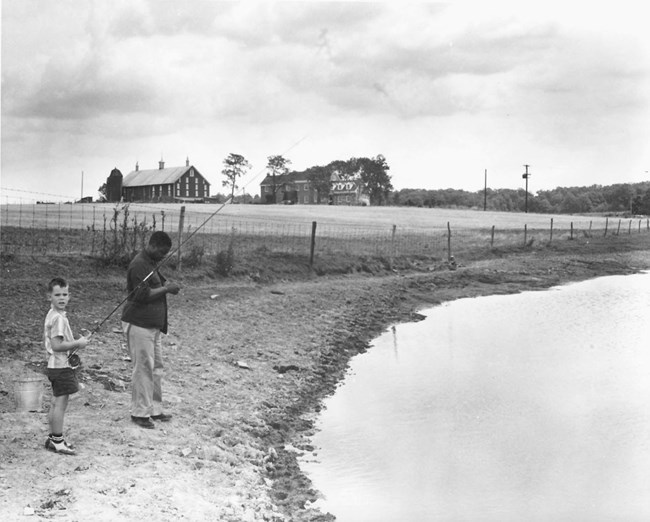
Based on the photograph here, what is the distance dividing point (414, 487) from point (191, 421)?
2.38 meters

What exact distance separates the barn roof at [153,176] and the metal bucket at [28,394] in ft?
246

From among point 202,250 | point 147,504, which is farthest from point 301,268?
point 147,504

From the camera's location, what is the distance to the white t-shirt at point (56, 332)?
19.9 ft

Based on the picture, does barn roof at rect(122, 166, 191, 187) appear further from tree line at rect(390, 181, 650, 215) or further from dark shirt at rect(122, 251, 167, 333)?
dark shirt at rect(122, 251, 167, 333)

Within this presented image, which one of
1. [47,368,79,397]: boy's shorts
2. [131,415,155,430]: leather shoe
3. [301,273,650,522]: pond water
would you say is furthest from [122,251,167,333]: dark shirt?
[301,273,650,522]: pond water

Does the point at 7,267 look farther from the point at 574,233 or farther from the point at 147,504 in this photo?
the point at 574,233

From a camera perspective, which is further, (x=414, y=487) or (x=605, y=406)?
(x=605, y=406)

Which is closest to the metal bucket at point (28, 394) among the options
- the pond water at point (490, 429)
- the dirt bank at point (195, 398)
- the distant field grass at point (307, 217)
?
the dirt bank at point (195, 398)

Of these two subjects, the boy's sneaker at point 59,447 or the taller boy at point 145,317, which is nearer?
the boy's sneaker at point 59,447

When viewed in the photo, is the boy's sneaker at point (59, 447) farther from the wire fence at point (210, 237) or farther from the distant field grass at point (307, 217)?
the distant field grass at point (307, 217)

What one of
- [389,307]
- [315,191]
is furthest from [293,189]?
[389,307]

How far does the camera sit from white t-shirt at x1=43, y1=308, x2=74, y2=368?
605cm

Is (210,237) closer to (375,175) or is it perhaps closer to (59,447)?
(59,447)

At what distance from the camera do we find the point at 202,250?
17.6m
